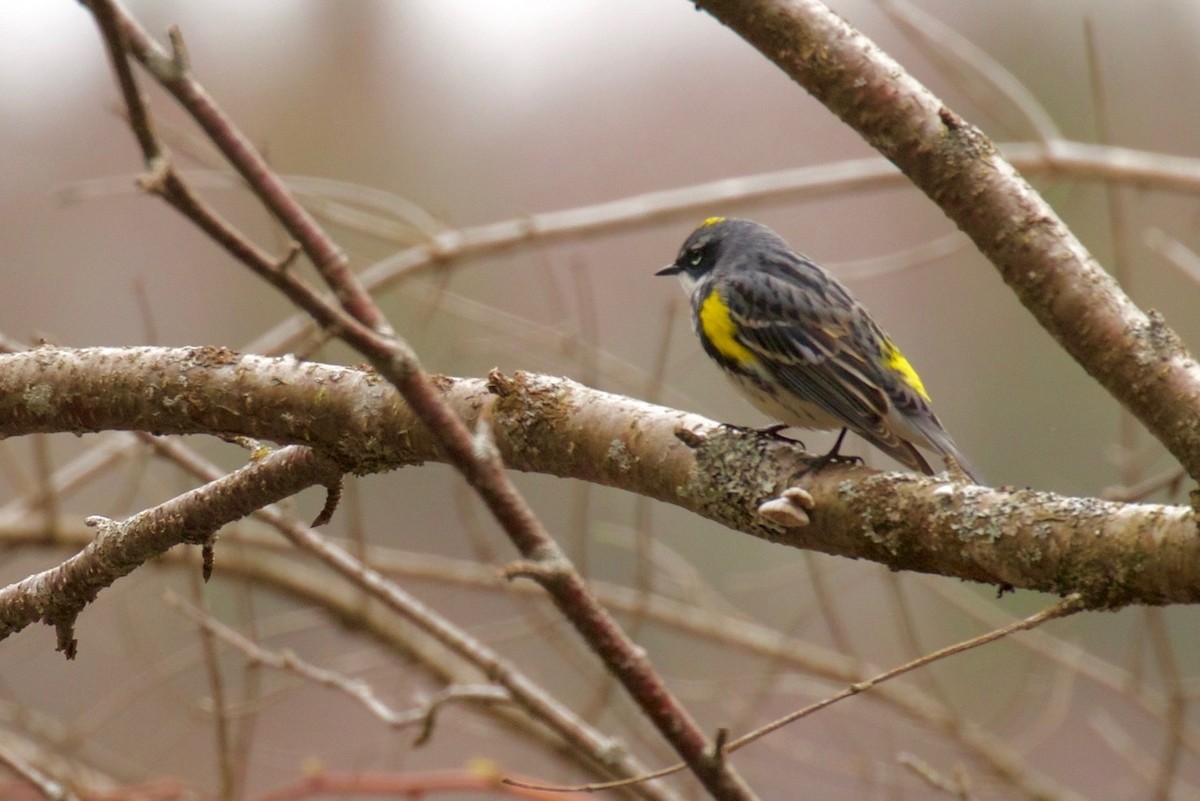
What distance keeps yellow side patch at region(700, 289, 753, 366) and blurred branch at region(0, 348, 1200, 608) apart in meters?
1.11

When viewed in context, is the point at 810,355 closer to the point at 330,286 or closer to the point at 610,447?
the point at 610,447

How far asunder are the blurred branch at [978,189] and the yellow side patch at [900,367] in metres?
1.26

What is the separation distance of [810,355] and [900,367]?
1.10 ft

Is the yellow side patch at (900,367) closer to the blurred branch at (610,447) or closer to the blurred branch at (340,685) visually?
the blurred branch at (610,447)

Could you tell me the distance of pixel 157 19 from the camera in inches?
460

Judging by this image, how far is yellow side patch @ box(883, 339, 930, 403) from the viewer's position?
3.53 m

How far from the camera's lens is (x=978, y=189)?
2.24 meters

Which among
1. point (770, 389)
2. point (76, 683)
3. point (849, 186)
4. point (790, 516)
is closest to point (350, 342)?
point (790, 516)

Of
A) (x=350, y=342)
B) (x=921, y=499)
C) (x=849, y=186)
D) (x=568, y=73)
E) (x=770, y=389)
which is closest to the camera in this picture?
(x=350, y=342)

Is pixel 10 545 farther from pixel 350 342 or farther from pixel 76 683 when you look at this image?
pixel 76 683

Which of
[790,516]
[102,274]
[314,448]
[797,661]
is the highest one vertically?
[790,516]

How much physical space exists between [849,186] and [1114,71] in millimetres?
11565

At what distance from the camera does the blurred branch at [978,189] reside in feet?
6.82

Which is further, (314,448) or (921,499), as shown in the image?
(314,448)
